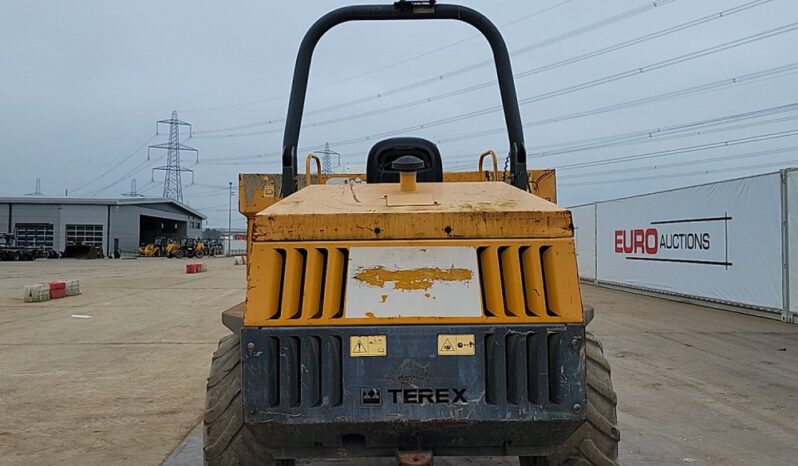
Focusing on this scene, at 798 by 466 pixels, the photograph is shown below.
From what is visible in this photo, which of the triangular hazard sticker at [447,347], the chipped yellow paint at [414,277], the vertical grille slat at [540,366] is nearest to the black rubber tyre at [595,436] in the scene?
the vertical grille slat at [540,366]

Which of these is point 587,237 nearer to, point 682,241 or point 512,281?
point 682,241

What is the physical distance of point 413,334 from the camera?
2.46m

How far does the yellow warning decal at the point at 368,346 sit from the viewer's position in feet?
8.07

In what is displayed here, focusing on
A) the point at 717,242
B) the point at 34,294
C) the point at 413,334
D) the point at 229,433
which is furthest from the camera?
the point at 34,294

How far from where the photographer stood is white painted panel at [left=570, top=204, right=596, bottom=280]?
21.7 meters

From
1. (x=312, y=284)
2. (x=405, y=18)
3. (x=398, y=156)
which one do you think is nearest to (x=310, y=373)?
(x=312, y=284)

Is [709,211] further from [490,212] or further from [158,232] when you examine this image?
[158,232]

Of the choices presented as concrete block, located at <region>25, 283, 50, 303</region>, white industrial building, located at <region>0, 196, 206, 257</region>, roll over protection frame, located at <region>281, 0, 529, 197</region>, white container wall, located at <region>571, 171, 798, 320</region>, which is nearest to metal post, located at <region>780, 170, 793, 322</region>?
white container wall, located at <region>571, 171, 798, 320</region>

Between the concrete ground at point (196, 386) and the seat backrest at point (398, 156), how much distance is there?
77.3 inches

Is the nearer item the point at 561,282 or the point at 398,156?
the point at 561,282

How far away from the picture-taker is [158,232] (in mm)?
69062

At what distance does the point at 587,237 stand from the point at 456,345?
68.0 ft

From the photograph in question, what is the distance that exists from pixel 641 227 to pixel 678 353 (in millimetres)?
9166

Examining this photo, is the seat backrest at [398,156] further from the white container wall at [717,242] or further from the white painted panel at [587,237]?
the white painted panel at [587,237]
